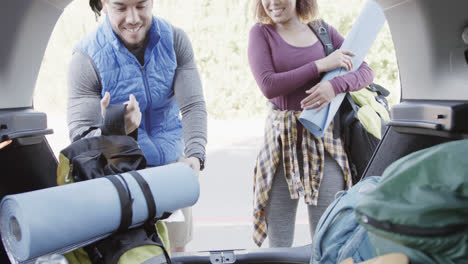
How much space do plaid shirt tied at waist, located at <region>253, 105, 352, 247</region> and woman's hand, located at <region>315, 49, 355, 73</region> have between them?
0.73 feet

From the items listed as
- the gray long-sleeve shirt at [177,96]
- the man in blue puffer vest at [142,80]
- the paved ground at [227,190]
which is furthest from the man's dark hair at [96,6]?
the paved ground at [227,190]

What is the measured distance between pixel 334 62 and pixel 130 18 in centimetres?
88

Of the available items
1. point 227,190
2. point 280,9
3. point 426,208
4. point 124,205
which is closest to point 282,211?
point 280,9

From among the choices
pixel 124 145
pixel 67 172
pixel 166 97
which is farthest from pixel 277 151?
pixel 67 172

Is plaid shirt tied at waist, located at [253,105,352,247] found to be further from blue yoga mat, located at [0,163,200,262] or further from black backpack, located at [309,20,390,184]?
blue yoga mat, located at [0,163,200,262]

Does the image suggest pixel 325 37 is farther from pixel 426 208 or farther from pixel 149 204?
pixel 426 208

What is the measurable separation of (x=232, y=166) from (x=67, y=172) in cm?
441

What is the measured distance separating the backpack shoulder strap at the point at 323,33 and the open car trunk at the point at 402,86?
1.92 feet

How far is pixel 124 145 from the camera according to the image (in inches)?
52.6

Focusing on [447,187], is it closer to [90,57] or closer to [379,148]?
[379,148]

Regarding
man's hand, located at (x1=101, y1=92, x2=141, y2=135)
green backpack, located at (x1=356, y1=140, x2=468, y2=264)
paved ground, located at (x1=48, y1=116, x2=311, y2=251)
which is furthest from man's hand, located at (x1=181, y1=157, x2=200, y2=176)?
paved ground, located at (x1=48, y1=116, x2=311, y2=251)

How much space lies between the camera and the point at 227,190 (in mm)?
4918

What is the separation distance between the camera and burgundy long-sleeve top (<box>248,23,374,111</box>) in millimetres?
1901

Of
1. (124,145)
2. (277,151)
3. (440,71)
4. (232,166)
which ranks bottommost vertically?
(232,166)
